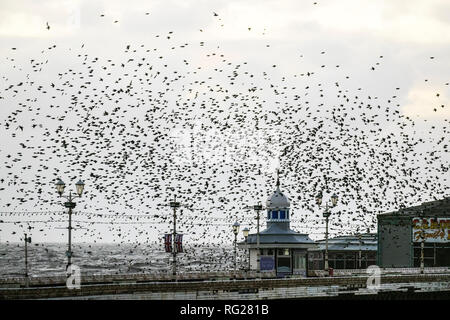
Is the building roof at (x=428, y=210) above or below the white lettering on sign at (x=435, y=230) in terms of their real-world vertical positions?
above

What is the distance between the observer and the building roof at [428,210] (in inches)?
3401

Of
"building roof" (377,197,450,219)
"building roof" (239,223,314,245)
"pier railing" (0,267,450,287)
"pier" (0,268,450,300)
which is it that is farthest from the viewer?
"building roof" (377,197,450,219)

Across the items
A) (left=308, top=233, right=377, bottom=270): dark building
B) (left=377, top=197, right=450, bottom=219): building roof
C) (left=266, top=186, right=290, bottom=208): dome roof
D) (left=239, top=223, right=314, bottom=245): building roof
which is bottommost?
(left=308, top=233, right=377, bottom=270): dark building

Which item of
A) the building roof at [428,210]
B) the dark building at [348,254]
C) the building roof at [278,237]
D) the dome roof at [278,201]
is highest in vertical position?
the dome roof at [278,201]

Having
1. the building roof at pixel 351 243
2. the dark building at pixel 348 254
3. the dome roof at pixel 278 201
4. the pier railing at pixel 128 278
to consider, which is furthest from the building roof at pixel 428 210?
the pier railing at pixel 128 278

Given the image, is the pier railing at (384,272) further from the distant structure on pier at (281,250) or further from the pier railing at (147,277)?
the distant structure on pier at (281,250)

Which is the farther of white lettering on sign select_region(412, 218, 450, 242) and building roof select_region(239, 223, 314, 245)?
white lettering on sign select_region(412, 218, 450, 242)

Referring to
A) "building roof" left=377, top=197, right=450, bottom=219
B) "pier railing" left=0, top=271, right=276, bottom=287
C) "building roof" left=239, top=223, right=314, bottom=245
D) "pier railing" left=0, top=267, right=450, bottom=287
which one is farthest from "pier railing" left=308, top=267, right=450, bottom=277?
"building roof" left=377, top=197, right=450, bottom=219

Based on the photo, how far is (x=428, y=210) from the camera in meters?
87.3

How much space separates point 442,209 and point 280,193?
1638 cm

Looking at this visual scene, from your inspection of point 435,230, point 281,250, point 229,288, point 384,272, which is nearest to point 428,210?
point 435,230

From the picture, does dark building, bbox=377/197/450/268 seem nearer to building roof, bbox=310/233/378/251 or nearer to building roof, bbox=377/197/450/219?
building roof, bbox=377/197/450/219

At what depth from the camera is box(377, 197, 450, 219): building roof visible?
86375 millimetres
